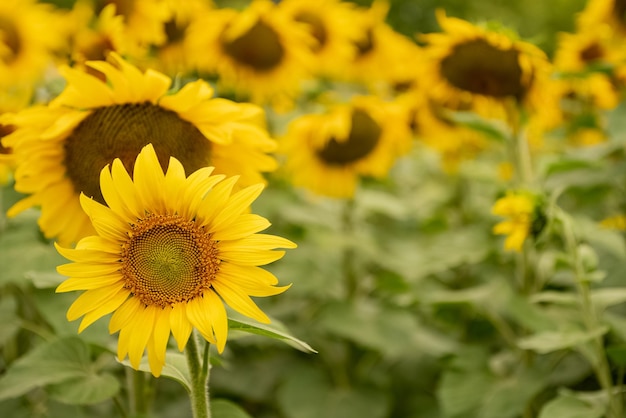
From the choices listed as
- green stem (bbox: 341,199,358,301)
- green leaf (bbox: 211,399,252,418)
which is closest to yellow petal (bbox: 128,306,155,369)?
green leaf (bbox: 211,399,252,418)

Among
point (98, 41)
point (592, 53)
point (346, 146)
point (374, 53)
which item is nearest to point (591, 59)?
point (592, 53)

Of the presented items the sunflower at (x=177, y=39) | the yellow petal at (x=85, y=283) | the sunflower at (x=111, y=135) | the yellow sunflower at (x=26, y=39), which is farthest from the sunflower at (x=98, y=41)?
the yellow sunflower at (x=26, y=39)

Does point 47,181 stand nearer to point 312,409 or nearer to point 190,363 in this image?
point 190,363

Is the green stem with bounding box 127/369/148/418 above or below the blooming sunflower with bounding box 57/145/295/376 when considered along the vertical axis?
below

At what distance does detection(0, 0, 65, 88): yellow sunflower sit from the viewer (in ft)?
9.18

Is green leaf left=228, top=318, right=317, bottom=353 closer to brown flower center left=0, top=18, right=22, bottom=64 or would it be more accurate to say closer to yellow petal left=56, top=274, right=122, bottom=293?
yellow petal left=56, top=274, right=122, bottom=293

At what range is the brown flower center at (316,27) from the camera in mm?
3109

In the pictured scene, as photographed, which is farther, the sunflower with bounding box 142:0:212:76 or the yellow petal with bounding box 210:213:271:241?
the sunflower with bounding box 142:0:212:76

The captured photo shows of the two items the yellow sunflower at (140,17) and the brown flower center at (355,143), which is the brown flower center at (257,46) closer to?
the yellow sunflower at (140,17)

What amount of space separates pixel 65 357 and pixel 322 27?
77.7 inches

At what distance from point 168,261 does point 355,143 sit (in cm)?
158

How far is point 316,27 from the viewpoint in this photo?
312 centimetres

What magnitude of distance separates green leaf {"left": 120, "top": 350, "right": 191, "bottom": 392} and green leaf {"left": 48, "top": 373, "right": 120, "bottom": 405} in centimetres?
21

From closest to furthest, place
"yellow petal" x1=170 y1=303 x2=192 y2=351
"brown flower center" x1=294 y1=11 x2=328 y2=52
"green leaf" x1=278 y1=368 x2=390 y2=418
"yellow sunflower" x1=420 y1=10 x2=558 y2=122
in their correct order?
"yellow petal" x1=170 y1=303 x2=192 y2=351 → "yellow sunflower" x1=420 y1=10 x2=558 y2=122 → "green leaf" x1=278 y1=368 x2=390 y2=418 → "brown flower center" x1=294 y1=11 x2=328 y2=52
